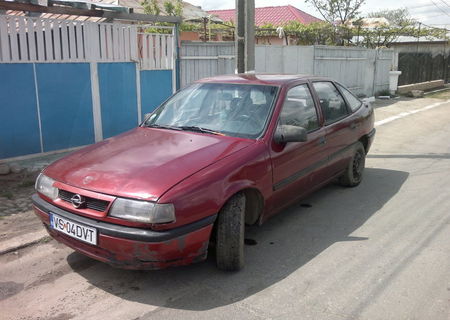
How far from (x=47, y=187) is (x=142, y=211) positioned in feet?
3.42

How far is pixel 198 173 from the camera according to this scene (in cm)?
323

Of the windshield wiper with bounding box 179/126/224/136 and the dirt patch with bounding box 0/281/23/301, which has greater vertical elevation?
the windshield wiper with bounding box 179/126/224/136

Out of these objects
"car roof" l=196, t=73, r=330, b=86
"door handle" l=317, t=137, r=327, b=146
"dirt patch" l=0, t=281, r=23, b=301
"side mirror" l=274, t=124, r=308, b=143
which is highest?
"car roof" l=196, t=73, r=330, b=86

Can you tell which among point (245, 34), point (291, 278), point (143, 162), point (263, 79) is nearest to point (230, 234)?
point (291, 278)

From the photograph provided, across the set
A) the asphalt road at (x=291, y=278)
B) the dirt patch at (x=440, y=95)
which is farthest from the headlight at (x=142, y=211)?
the dirt patch at (x=440, y=95)

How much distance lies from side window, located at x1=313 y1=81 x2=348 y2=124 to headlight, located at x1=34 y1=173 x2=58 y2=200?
9.79ft

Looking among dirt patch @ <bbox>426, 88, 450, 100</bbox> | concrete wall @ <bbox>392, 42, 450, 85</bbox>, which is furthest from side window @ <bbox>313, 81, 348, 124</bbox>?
concrete wall @ <bbox>392, 42, 450, 85</bbox>

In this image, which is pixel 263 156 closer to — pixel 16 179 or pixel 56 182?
pixel 56 182

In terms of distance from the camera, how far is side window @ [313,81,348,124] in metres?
Answer: 4.96

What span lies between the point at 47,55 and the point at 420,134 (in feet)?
26.8

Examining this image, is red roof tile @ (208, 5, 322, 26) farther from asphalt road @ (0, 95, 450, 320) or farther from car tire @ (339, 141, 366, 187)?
asphalt road @ (0, 95, 450, 320)

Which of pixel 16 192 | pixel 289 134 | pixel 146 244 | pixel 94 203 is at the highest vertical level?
pixel 289 134

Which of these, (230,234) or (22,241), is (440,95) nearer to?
(230,234)

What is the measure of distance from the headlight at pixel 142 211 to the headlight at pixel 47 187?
0.69 meters
